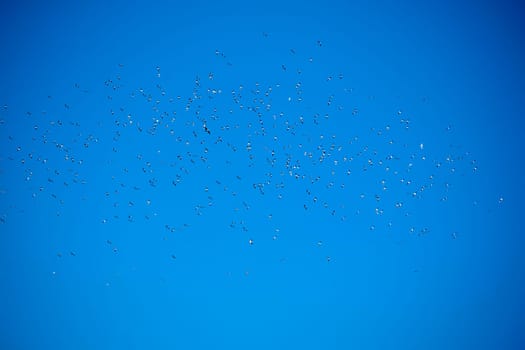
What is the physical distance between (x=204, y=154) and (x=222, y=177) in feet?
0.32

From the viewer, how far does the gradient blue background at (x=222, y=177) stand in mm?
1184

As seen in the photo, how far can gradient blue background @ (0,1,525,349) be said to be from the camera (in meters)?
1.18

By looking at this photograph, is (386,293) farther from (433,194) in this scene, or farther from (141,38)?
(141,38)

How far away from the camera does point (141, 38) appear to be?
1186 millimetres

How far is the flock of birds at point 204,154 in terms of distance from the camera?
1.18m

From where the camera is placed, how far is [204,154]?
1.18 m

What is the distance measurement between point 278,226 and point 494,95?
90 centimetres

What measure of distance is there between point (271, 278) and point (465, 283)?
2.29 ft

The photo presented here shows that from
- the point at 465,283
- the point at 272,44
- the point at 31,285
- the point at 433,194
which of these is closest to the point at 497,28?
the point at 433,194

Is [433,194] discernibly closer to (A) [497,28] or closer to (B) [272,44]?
(A) [497,28]

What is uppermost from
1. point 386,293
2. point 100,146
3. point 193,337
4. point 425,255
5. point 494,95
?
point 494,95

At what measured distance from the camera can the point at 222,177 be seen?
46.7 inches

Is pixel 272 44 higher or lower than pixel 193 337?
higher

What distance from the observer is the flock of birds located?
46.5 inches
